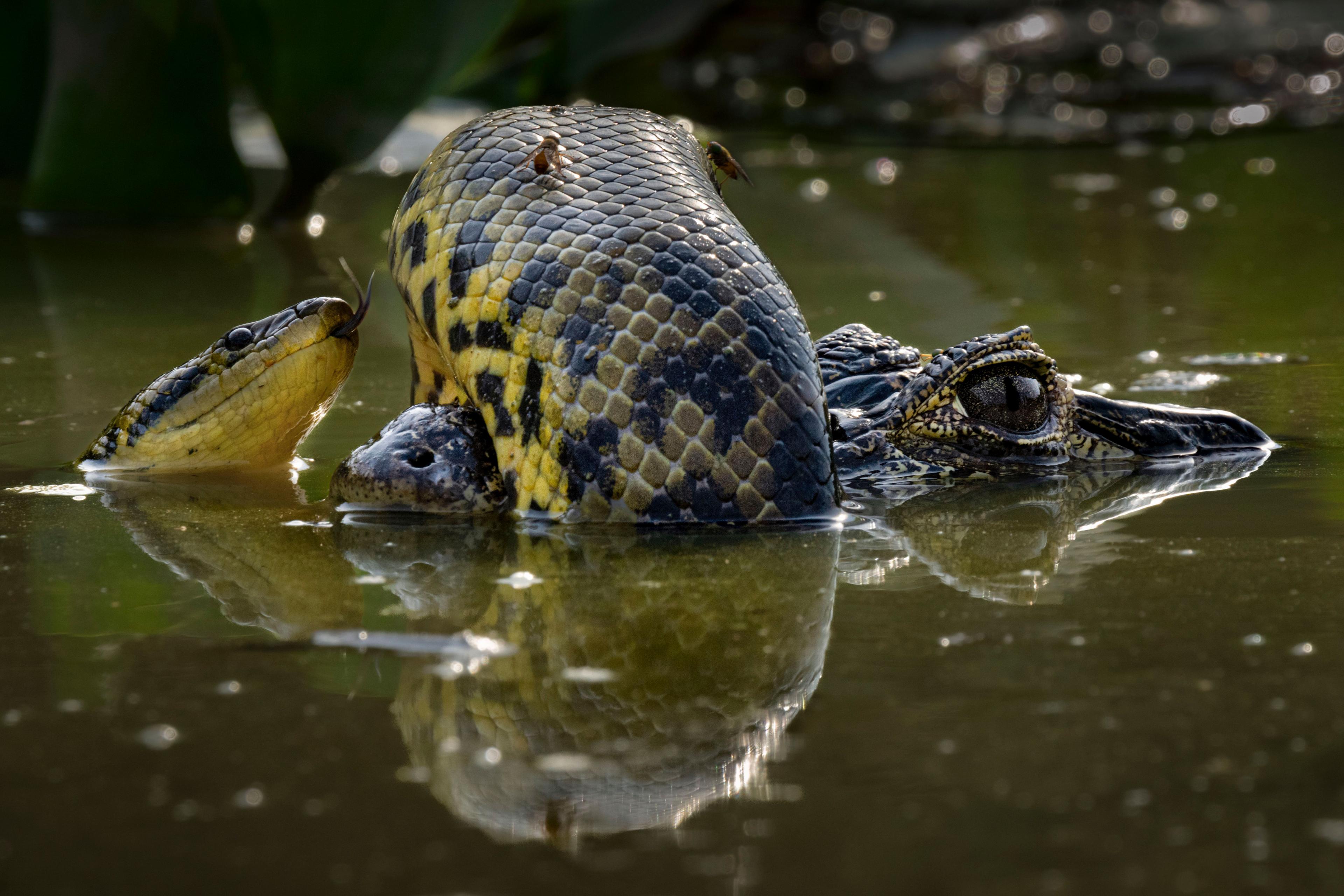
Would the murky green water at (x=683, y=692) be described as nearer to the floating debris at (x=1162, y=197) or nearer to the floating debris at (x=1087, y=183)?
the floating debris at (x=1162, y=197)

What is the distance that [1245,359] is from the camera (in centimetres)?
552

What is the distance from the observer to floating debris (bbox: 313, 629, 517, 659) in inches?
105

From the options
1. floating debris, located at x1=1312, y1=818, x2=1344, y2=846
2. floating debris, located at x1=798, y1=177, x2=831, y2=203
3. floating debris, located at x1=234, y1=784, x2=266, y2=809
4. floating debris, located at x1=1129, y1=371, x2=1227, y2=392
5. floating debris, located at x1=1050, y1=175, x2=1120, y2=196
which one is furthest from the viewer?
floating debris, located at x1=1050, y1=175, x2=1120, y2=196

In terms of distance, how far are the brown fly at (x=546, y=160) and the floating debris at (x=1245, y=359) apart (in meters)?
2.66

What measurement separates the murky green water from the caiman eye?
0.56 feet

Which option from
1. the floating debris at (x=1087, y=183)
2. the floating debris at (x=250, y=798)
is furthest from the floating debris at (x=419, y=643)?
the floating debris at (x=1087, y=183)

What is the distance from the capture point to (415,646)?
269 centimetres

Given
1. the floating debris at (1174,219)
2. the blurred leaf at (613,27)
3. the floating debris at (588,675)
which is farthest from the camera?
the blurred leaf at (613,27)

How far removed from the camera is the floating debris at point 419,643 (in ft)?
8.72

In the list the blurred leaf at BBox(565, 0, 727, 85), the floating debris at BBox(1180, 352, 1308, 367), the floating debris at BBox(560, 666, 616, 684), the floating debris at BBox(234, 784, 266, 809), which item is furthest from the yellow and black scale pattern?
the blurred leaf at BBox(565, 0, 727, 85)

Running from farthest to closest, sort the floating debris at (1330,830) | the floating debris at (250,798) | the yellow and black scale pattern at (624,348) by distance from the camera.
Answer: the yellow and black scale pattern at (624,348), the floating debris at (250,798), the floating debris at (1330,830)

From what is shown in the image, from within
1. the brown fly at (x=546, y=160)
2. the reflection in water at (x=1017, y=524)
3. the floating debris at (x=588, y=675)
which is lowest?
the floating debris at (x=588, y=675)

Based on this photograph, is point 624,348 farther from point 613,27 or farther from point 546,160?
point 613,27

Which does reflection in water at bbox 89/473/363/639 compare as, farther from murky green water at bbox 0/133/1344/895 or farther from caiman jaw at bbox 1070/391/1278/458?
caiman jaw at bbox 1070/391/1278/458
